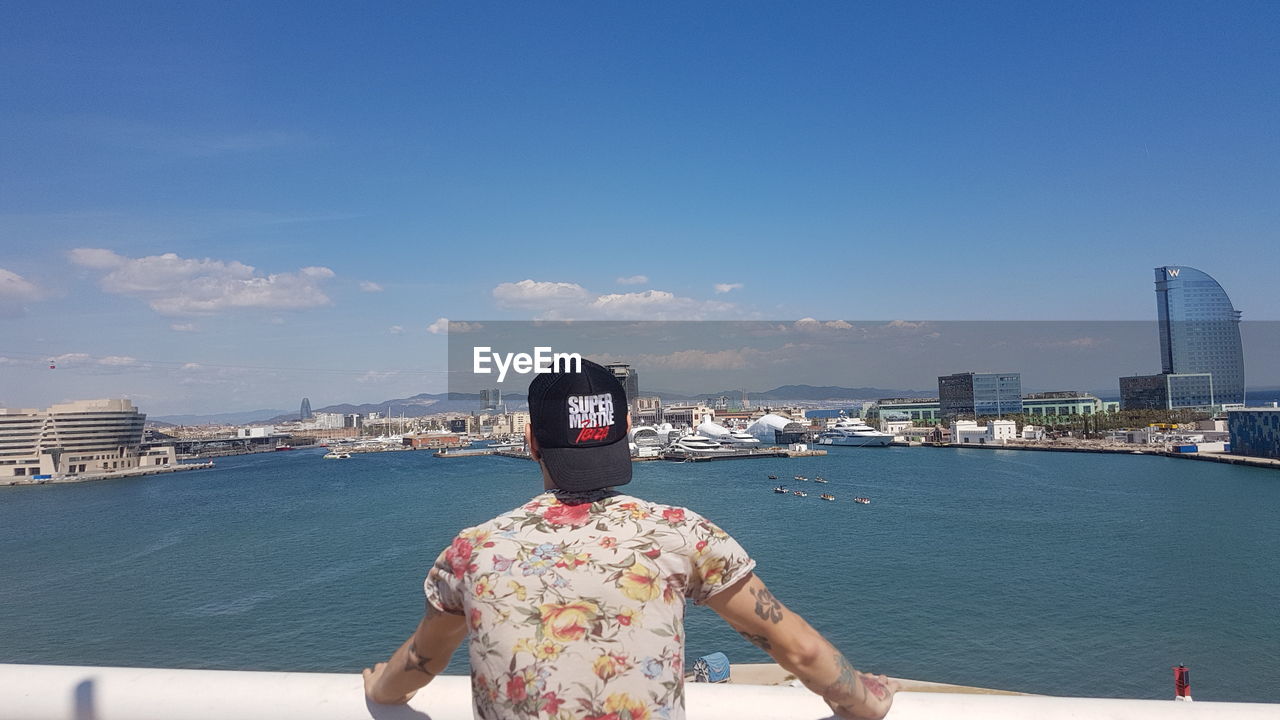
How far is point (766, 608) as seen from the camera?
52 centimetres

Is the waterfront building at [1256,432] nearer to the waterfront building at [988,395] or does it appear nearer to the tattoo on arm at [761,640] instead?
the waterfront building at [988,395]

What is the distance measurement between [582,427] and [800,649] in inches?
8.2

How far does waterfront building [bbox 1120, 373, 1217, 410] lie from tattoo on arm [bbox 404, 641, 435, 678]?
60.4 metres

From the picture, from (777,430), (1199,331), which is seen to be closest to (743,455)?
(777,430)

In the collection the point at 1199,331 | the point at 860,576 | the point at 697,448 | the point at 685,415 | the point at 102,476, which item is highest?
the point at 1199,331

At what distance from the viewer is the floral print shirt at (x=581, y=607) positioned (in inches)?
18.8

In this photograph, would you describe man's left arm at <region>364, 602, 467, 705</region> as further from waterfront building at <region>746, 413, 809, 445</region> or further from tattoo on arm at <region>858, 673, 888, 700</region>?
waterfront building at <region>746, 413, 809, 445</region>

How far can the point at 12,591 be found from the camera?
12055 mm

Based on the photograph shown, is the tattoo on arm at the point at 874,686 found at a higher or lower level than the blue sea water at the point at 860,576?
higher

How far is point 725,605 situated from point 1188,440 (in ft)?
112

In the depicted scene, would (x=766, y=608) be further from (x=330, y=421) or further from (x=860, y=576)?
(x=330, y=421)

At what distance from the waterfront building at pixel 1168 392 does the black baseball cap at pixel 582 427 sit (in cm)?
6040

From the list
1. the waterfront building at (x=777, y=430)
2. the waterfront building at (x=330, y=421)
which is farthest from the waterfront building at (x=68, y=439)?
the waterfront building at (x=330, y=421)

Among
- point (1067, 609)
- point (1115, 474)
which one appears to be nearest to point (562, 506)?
point (1067, 609)
